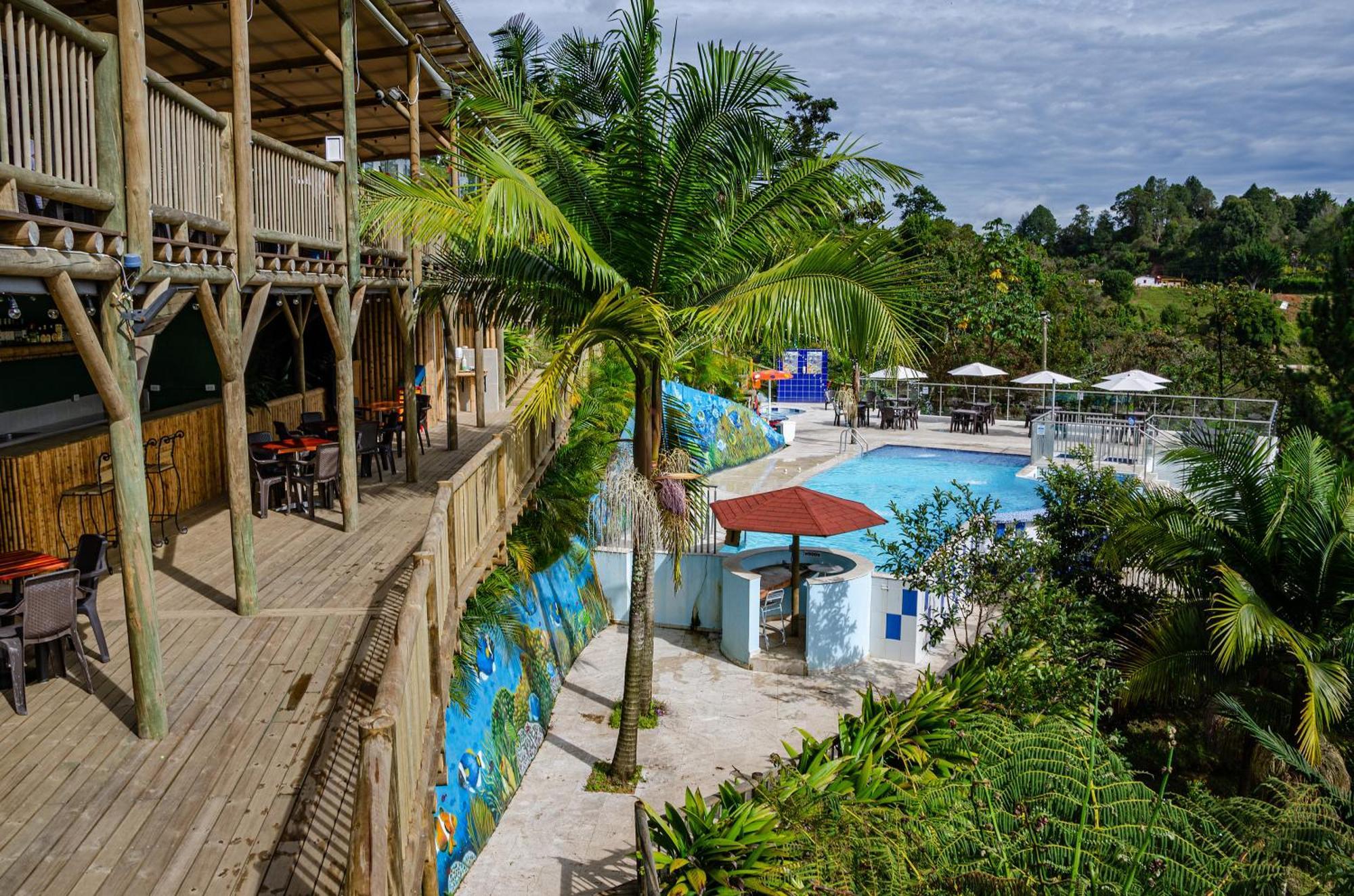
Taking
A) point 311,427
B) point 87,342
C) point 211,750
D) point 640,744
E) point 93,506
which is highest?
point 87,342

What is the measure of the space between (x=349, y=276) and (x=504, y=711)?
5040 mm

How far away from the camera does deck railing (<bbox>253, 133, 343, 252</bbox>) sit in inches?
326

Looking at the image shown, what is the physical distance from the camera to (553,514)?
483 inches

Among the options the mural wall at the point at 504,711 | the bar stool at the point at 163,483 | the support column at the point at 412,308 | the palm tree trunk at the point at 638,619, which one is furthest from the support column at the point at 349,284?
the palm tree trunk at the point at 638,619

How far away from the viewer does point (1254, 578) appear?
892 cm

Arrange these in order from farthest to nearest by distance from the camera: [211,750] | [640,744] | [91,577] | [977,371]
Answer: [977,371] → [640,744] → [91,577] → [211,750]

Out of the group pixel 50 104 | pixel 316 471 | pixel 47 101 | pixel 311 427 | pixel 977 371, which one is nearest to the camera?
pixel 47 101

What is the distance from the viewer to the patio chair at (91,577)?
22.1 feet

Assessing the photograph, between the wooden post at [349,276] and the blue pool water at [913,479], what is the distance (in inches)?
374

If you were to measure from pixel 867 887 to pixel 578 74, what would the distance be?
29.5ft

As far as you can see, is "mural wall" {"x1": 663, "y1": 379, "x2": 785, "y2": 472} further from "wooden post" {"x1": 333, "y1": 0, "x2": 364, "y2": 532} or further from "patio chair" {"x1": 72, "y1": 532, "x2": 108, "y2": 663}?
"patio chair" {"x1": 72, "y1": 532, "x2": 108, "y2": 663}

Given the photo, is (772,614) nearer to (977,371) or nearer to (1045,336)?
(977,371)

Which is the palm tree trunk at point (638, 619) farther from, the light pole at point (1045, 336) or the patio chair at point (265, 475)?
the light pole at point (1045, 336)

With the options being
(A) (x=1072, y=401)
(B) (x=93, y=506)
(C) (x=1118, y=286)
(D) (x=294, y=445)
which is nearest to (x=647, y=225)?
(D) (x=294, y=445)
